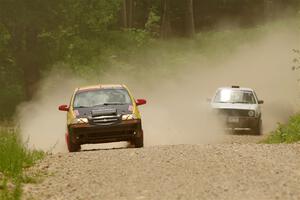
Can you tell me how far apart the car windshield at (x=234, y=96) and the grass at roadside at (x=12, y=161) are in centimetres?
1244

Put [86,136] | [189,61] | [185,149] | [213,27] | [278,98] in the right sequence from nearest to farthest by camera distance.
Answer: [185,149]
[86,136]
[278,98]
[189,61]
[213,27]

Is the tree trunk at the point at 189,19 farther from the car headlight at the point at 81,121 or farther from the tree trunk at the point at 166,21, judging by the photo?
the car headlight at the point at 81,121

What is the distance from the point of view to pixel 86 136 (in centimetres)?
1931

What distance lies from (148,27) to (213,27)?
344 inches

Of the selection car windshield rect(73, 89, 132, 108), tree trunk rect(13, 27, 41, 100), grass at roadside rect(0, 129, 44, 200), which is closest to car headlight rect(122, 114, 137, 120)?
car windshield rect(73, 89, 132, 108)

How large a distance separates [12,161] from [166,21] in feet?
132

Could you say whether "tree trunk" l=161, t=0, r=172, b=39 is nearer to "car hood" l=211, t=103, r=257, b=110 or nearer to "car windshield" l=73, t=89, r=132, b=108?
"car hood" l=211, t=103, r=257, b=110

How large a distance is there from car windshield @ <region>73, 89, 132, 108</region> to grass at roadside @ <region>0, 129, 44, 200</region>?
3.61 meters

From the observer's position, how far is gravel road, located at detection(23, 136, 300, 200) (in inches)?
454

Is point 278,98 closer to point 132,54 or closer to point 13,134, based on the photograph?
point 132,54

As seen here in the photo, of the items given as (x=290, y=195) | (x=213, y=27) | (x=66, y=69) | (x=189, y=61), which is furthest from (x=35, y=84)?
(x=290, y=195)

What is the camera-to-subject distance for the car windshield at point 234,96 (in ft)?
92.5

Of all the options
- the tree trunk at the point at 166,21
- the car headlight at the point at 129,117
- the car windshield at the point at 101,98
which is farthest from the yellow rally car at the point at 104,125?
the tree trunk at the point at 166,21

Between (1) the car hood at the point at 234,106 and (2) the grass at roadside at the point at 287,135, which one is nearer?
(2) the grass at roadside at the point at 287,135
